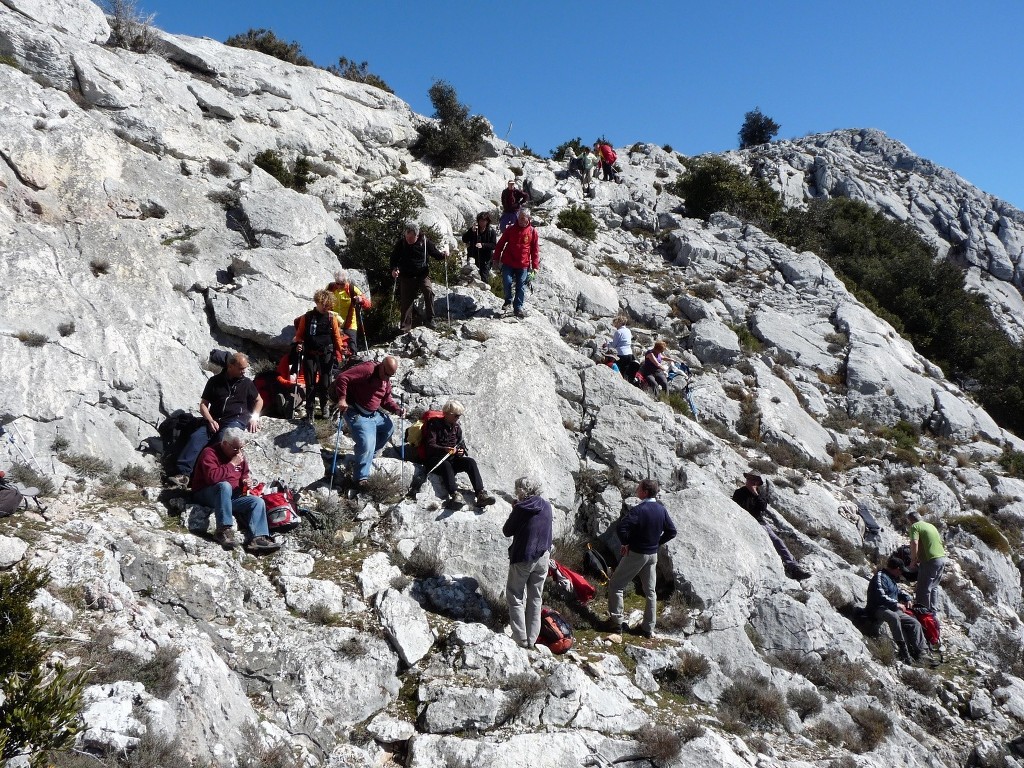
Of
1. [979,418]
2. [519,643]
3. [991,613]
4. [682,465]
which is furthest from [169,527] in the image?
[979,418]

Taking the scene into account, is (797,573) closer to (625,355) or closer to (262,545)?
(625,355)

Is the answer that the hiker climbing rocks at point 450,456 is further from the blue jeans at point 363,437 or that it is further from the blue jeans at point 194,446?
the blue jeans at point 194,446

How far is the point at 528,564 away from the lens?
7.25 metres

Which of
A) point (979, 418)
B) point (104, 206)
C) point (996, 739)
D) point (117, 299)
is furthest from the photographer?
point (979, 418)

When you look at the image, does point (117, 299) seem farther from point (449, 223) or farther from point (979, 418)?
point (979, 418)

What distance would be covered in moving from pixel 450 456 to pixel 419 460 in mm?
551

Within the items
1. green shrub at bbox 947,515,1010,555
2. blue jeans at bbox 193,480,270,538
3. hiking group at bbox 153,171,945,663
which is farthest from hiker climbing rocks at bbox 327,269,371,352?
green shrub at bbox 947,515,1010,555

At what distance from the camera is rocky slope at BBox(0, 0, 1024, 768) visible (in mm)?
6148

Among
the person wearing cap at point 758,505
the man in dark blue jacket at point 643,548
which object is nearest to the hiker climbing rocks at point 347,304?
the man in dark blue jacket at point 643,548

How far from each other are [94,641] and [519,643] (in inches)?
168

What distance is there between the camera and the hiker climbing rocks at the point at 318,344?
1002cm

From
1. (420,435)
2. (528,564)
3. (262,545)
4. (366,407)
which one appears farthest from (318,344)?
(528,564)

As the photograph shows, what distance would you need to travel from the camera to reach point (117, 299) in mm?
10039

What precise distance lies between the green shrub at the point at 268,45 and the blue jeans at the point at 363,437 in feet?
62.0
